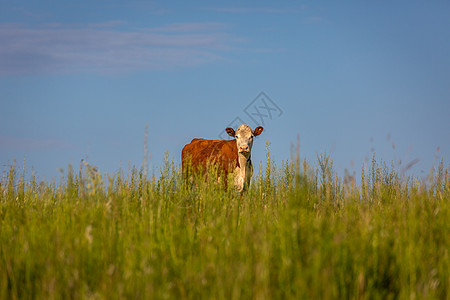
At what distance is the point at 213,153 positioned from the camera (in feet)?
36.8

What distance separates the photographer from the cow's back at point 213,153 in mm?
10541

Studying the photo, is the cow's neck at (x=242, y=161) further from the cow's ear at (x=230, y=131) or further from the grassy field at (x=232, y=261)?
the grassy field at (x=232, y=261)

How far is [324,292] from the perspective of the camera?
3.09 m

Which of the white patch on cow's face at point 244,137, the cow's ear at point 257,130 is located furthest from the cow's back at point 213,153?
the cow's ear at point 257,130

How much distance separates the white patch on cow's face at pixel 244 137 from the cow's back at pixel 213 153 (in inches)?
13.0

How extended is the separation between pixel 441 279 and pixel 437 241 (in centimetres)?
100

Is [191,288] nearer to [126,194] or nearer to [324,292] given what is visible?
[324,292]

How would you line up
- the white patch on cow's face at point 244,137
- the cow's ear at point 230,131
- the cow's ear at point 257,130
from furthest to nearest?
the cow's ear at point 257,130 < the cow's ear at point 230,131 < the white patch on cow's face at point 244,137

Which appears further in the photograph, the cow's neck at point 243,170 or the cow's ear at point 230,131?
the cow's ear at point 230,131

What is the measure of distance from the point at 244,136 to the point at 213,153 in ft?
4.12

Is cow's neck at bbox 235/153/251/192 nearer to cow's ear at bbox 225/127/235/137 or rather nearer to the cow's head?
the cow's head

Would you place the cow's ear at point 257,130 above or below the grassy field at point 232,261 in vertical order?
above

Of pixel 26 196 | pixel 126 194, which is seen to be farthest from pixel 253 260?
pixel 26 196

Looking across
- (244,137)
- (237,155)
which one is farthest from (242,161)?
(244,137)
